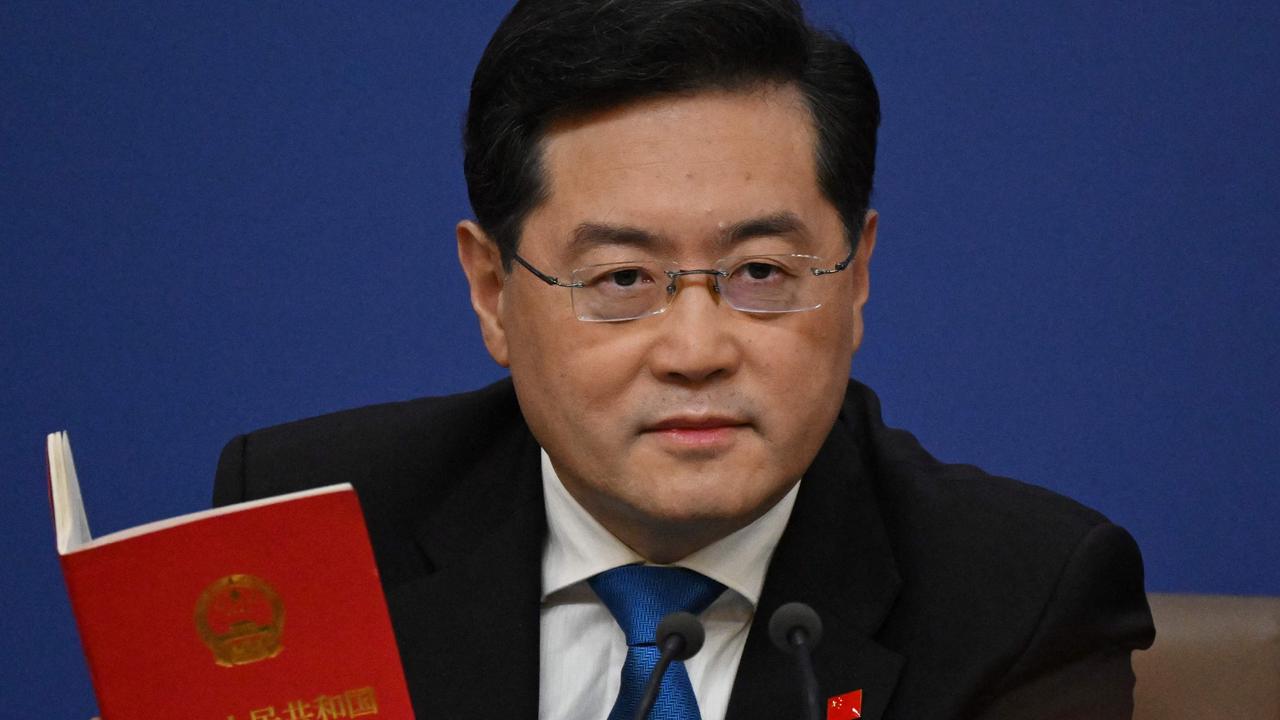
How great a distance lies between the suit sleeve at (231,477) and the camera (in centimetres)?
183

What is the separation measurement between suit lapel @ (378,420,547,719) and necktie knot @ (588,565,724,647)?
3.7 inches

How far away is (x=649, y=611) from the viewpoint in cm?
150

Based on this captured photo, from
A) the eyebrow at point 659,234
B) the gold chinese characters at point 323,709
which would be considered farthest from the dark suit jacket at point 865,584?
the gold chinese characters at point 323,709

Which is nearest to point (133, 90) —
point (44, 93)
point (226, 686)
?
point (44, 93)

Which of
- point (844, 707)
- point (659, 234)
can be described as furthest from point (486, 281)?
point (844, 707)

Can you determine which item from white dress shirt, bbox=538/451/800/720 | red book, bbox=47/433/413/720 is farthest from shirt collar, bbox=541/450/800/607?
red book, bbox=47/433/413/720

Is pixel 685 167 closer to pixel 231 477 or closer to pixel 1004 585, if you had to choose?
pixel 1004 585

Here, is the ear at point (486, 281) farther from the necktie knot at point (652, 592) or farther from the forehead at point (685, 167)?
the necktie knot at point (652, 592)

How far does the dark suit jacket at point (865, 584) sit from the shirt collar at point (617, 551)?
0.06 feet

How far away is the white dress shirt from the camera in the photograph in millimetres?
1537

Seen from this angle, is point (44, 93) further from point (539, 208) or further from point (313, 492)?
point (313, 492)

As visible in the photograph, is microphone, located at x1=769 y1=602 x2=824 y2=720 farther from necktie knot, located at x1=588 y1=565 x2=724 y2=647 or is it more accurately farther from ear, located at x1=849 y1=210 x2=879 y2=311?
ear, located at x1=849 y1=210 x2=879 y2=311

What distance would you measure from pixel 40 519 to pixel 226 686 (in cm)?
146

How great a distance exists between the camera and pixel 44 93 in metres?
2.26
